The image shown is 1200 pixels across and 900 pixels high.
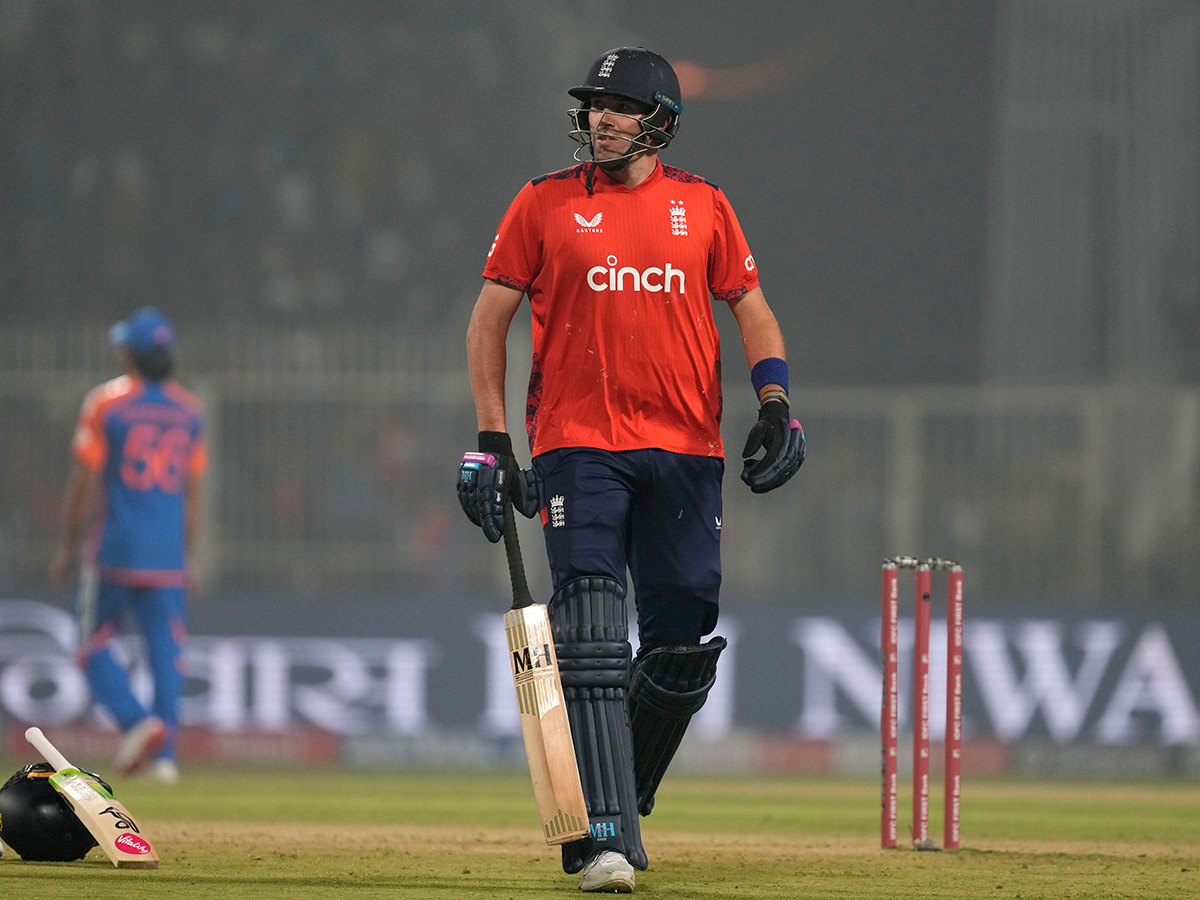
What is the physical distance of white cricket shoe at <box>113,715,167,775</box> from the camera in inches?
350

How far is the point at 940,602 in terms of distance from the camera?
11.9 m

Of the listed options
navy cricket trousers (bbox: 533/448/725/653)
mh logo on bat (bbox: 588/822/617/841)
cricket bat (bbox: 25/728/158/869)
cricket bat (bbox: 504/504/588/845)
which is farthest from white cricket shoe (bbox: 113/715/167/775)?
mh logo on bat (bbox: 588/822/617/841)

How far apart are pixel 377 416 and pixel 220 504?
156cm

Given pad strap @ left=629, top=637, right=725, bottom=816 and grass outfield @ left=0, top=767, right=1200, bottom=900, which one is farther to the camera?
pad strap @ left=629, top=637, right=725, bottom=816

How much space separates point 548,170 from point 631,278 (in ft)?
51.7

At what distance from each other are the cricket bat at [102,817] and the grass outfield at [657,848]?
0.27ft

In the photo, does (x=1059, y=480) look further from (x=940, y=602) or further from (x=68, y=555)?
(x=68, y=555)

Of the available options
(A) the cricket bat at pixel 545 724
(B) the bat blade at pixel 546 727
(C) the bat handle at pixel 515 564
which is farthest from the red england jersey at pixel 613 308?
(B) the bat blade at pixel 546 727

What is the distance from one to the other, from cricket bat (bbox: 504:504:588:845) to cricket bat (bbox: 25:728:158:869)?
1126 millimetres

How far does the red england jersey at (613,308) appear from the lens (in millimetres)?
4730

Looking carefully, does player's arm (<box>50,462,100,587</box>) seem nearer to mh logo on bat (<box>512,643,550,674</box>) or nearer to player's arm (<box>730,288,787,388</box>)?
player's arm (<box>730,288,787,388</box>)

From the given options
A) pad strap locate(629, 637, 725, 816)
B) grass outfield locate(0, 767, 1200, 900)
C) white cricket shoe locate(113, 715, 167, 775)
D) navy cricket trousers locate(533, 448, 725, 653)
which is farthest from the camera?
white cricket shoe locate(113, 715, 167, 775)

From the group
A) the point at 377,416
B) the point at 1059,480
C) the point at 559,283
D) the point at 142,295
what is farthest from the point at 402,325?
the point at 559,283

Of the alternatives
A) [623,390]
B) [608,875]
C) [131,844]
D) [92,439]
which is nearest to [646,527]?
[623,390]
